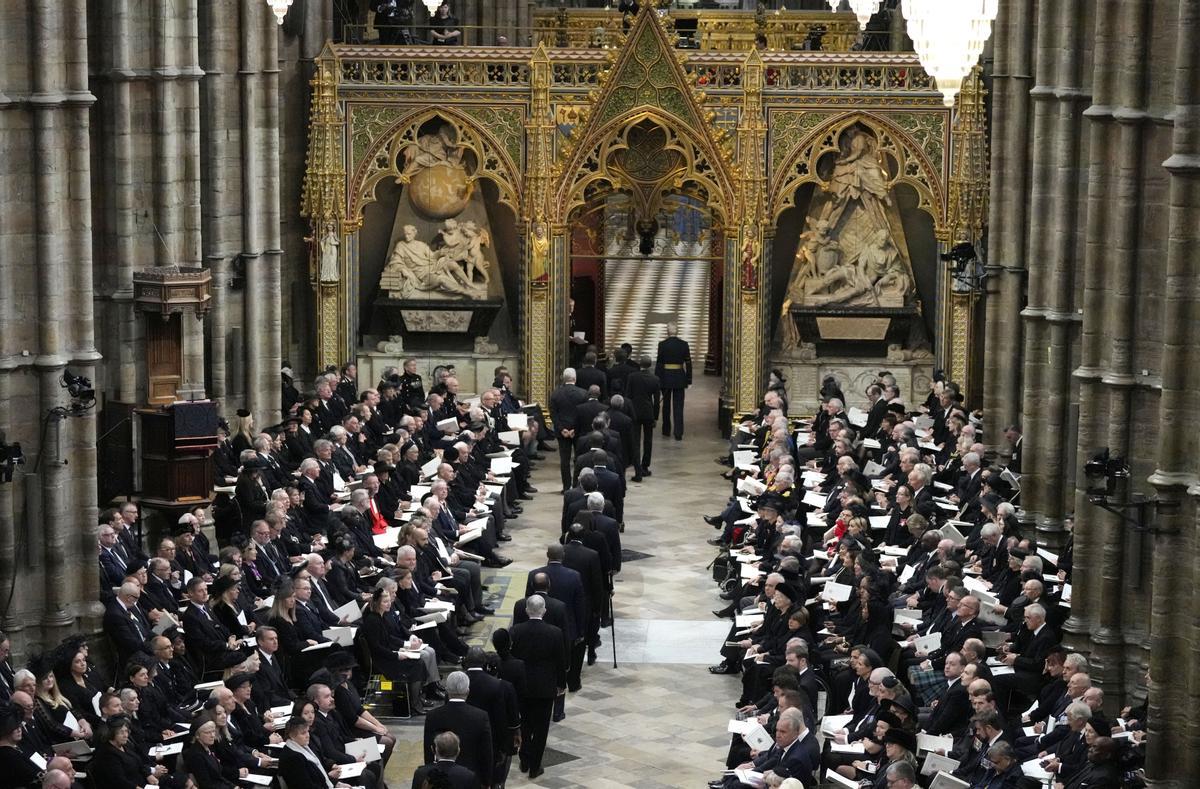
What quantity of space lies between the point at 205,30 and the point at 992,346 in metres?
11.5

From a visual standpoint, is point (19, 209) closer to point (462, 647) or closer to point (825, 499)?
point (462, 647)

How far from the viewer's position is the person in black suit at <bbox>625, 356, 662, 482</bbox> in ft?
106

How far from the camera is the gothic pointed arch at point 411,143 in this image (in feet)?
113

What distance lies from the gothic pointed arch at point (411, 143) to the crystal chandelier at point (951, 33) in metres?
14.0

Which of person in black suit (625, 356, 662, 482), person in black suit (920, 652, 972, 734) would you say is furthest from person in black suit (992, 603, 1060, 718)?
person in black suit (625, 356, 662, 482)

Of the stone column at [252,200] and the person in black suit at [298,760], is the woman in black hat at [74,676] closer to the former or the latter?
the person in black suit at [298,760]

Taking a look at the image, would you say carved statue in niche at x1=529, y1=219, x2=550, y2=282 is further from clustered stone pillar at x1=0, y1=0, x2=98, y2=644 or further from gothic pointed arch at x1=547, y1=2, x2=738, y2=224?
clustered stone pillar at x1=0, y1=0, x2=98, y2=644

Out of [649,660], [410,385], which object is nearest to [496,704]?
[649,660]

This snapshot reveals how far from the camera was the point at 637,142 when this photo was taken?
1356 inches

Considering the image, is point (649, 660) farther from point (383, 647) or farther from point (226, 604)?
point (226, 604)

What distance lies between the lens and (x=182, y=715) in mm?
18656

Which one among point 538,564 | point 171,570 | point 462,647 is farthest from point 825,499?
point 171,570

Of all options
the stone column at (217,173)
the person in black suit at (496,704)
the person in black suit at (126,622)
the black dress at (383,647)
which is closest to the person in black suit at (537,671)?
the person in black suit at (496,704)

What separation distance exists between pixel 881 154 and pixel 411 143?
24.3 feet
